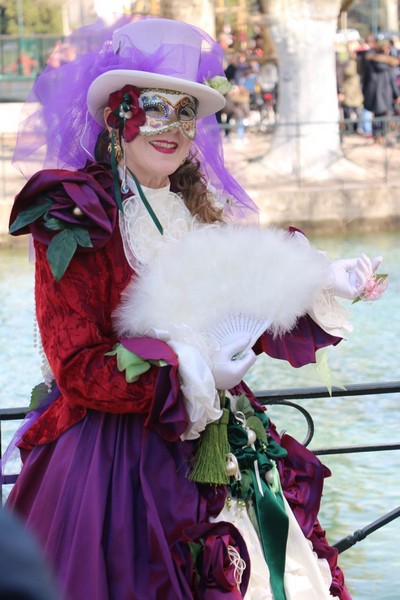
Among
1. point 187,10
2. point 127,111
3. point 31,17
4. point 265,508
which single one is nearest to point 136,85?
point 127,111

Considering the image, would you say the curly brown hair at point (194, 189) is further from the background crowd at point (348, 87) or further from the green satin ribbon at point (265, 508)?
the background crowd at point (348, 87)

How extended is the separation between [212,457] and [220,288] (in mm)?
306

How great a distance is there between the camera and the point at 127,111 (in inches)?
87.0

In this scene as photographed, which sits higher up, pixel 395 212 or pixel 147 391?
pixel 147 391

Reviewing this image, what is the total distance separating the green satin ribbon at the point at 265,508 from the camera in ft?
7.22

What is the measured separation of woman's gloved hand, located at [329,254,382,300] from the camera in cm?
229

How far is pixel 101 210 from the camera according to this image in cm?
213

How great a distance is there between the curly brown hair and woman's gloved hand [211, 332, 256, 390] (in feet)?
1.07

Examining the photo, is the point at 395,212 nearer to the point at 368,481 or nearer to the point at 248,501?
the point at 368,481

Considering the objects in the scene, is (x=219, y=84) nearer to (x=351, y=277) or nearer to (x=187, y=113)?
(x=187, y=113)

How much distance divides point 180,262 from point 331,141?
1110 cm

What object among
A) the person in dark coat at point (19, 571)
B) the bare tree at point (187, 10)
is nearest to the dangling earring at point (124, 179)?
the person in dark coat at point (19, 571)

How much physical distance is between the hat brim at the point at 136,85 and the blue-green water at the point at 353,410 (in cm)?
85

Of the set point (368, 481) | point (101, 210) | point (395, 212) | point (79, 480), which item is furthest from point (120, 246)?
point (395, 212)
